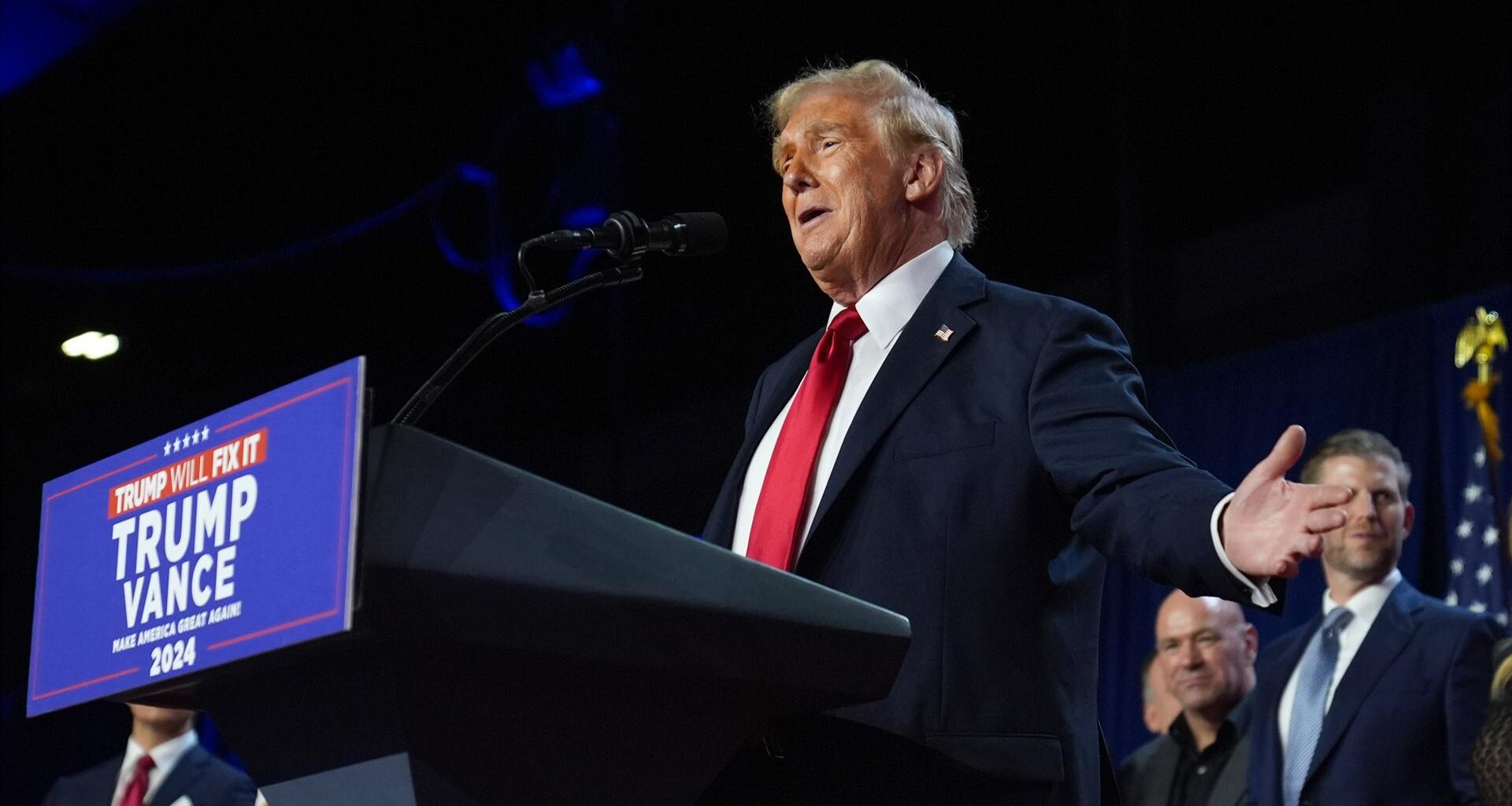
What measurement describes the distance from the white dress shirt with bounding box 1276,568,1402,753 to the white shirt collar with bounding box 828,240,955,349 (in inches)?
90.0

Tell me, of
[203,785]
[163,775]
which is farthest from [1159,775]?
[163,775]

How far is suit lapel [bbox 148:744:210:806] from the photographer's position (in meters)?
3.82

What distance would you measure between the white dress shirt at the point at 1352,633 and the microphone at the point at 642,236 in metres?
2.44

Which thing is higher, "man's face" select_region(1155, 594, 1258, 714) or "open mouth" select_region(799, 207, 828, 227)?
"open mouth" select_region(799, 207, 828, 227)

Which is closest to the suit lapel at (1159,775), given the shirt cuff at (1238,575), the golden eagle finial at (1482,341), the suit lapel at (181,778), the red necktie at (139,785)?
the golden eagle finial at (1482,341)

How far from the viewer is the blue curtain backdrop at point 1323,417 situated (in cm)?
501

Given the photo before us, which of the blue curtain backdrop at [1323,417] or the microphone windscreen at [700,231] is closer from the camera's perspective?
the microphone windscreen at [700,231]

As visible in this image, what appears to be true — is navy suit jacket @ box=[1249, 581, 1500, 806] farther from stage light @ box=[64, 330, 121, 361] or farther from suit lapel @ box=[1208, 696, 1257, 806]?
stage light @ box=[64, 330, 121, 361]

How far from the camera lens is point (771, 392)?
6.05 ft

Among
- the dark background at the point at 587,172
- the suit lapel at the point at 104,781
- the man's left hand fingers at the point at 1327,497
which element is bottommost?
the suit lapel at the point at 104,781

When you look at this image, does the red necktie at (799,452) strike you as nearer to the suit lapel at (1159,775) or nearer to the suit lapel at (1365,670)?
the suit lapel at (1365,670)

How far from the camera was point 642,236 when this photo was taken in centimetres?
160

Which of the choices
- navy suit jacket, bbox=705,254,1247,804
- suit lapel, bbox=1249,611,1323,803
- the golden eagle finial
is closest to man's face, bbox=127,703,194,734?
suit lapel, bbox=1249,611,1323,803

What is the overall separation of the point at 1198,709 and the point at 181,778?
2.60 meters
